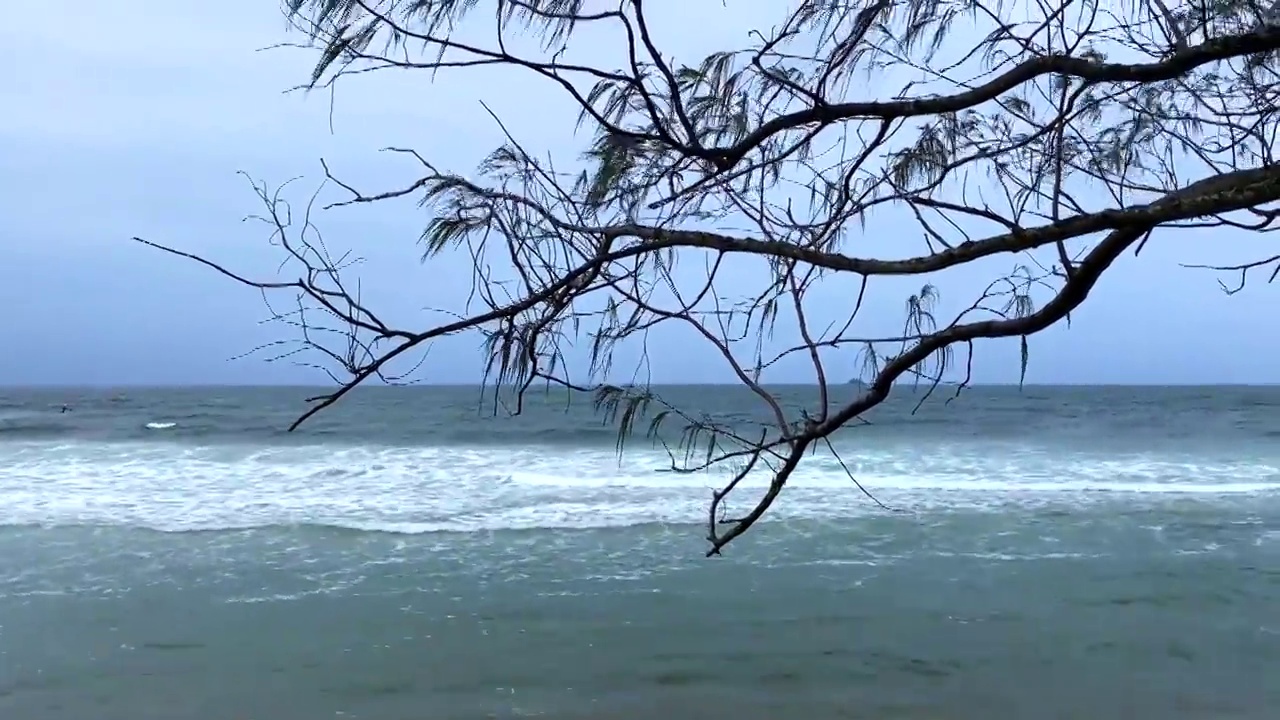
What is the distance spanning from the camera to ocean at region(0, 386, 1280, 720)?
13.1 feet

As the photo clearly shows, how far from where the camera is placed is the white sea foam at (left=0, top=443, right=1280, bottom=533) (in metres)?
8.66

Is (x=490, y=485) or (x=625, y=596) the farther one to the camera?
(x=490, y=485)

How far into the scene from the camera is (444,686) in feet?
13.5

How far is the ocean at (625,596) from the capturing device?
398 cm

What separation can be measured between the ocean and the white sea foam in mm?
77

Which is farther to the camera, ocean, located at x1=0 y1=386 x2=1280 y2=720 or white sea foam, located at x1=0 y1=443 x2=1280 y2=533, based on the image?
white sea foam, located at x1=0 y1=443 x2=1280 y2=533

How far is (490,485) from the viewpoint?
10914 mm

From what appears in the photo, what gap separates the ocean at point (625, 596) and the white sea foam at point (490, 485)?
77 mm

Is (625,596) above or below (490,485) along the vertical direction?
below

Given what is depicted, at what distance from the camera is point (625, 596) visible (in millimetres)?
5539

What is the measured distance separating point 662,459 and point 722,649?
25.3ft

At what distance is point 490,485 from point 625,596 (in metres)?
5.56

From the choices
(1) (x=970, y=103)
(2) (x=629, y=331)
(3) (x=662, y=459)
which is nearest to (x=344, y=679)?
(2) (x=629, y=331)

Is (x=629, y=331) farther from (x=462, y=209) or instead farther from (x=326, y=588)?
(x=326, y=588)
